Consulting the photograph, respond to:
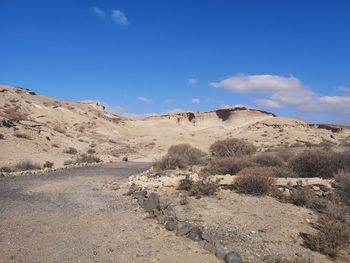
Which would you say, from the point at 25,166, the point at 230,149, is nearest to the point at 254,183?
the point at 230,149

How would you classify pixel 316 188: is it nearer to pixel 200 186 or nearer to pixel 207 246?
pixel 200 186

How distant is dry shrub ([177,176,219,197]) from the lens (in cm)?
1405

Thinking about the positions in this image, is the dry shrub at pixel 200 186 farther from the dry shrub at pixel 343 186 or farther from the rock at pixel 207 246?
the rock at pixel 207 246

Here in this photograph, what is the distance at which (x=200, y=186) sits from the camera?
1422cm

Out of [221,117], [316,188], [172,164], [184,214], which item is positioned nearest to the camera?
[184,214]

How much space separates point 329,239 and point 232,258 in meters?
2.96

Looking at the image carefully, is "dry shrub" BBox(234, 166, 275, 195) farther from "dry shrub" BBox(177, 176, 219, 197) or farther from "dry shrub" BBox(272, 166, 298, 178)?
"dry shrub" BBox(272, 166, 298, 178)

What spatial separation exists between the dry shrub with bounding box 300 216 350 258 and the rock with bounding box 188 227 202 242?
8.42 feet

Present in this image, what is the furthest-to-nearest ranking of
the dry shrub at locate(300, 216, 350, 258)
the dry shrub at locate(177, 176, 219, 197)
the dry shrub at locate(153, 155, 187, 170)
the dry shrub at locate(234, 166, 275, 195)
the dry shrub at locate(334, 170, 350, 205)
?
1. the dry shrub at locate(153, 155, 187, 170)
2. the dry shrub at locate(234, 166, 275, 195)
3. the dry shrub at locate(177, 176, 219, 197)
4. the dry shrub at locate(334, 170, 350, 205)
5. the dry shrub at locate(300, 216, 350, 258)

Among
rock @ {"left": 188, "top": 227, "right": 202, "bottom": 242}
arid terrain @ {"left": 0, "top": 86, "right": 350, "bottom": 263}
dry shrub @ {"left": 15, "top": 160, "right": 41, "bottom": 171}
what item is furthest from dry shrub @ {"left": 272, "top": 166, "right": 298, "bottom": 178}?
dry shrub @ {"left": 15, "top": 160, "right": 41, "bottom": 171}

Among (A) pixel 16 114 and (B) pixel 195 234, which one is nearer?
(B) pixel 195 234

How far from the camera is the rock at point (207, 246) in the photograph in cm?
899

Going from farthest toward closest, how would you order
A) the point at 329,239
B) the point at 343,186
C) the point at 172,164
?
the point at 172,164, the point at 343,186, the point at 329,239

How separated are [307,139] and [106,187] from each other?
3309 cm
